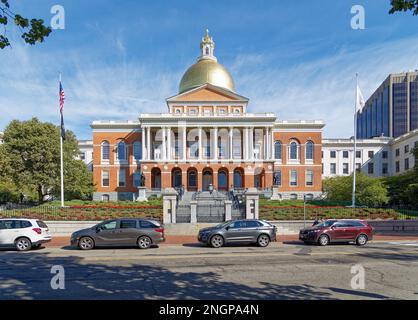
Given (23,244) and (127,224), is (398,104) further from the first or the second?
(23,244)

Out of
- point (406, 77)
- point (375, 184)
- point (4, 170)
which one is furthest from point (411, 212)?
point (406, 77)

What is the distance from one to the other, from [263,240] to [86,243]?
9.03 m

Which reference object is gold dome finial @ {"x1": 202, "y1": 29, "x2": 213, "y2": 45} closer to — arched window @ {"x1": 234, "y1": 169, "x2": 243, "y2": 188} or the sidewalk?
arched window @ {"x1": 234, "y1": 169, "x2": 243, "y2": 188}

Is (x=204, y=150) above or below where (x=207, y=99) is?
below

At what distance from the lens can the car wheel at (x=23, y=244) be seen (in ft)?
52.7

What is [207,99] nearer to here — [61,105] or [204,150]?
[204,150]

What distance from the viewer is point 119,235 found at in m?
16.0

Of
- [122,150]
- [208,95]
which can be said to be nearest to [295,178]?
[208,95]

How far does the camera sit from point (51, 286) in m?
8.30

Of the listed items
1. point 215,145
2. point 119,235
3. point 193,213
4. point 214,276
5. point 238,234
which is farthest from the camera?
point 215,145

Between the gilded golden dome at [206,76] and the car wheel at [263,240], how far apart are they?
145 feet

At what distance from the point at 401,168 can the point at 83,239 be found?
74.6 m

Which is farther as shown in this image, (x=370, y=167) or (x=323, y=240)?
(x=370, y=167)

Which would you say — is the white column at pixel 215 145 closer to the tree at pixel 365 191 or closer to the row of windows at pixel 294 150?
the row of windows at pixel 294 150
